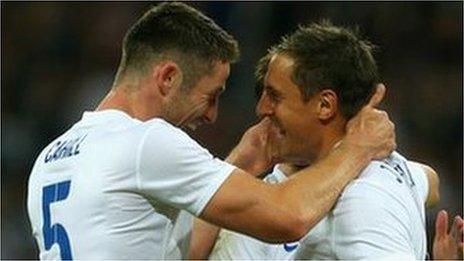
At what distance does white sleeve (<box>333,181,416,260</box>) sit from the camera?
298 cm

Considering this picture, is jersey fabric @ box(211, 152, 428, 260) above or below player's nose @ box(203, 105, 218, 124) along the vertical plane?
below

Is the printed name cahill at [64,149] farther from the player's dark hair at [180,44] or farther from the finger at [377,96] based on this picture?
the finger at [377,96]

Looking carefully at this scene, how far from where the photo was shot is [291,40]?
3346 millimetres

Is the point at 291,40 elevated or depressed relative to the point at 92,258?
elevated

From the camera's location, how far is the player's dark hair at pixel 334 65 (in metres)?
3.25

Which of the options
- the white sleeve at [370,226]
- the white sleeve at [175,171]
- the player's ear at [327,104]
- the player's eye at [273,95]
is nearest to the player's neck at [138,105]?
the white sleeve at [175,171]

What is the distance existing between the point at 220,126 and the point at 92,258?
3.51 meters

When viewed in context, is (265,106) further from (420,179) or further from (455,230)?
(455,230)

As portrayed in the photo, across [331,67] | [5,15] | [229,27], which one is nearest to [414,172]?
[331,67]

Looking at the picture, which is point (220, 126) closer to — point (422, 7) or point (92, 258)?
point (422, 7)

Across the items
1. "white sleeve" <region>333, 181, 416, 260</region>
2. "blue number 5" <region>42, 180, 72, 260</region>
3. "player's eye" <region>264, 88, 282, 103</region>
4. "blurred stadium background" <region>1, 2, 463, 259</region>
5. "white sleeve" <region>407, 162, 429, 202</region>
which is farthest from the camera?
A: "blurred stadium background" <region>1, 2, 463, 259</region>

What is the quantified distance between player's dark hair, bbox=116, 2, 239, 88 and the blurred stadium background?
3054 mm

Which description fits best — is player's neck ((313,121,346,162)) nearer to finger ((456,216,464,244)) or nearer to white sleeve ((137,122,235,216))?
white sleeve ((137,122,235,216))

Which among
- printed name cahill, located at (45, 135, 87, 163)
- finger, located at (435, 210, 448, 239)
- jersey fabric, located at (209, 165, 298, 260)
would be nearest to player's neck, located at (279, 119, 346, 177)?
jersey fabric, located at (209, 165, 298, 260)
